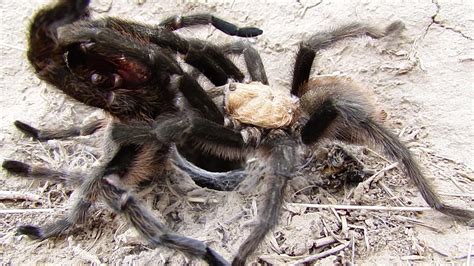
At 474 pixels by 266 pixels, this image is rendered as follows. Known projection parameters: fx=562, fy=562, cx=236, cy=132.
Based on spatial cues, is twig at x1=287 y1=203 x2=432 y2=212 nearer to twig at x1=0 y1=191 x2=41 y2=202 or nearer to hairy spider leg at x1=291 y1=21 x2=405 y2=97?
hairy spider leg at x1=291 y1=21 x2=405 y2=97

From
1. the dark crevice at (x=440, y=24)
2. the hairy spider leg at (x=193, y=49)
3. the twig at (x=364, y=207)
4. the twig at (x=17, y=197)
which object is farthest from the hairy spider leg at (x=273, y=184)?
the dark crevice at (x=440, y=24)

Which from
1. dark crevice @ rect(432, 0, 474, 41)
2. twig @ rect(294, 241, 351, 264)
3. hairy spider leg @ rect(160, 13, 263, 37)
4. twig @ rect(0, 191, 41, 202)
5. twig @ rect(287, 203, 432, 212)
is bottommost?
twig @ rect(0, 191, 41, 202)

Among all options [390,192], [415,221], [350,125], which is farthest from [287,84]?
[415,221]

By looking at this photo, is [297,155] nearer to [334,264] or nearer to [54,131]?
[334,264]

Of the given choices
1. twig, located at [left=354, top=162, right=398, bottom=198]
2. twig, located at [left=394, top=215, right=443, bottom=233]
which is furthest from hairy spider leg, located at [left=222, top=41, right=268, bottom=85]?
twig, located at [left=394, top=215, right=443, bottom=233]

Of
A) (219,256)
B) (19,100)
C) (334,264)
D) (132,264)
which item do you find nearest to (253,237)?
(219,256)

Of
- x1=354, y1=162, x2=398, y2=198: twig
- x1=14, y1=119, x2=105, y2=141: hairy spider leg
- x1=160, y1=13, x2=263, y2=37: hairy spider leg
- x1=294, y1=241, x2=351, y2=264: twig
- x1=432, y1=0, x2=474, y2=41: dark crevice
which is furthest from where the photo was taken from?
x1=432, y1=0, x2=474, y2=41: dark crevice
